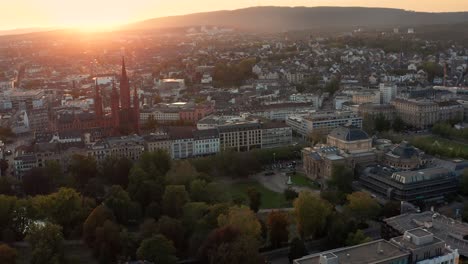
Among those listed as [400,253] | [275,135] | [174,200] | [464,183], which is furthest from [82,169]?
[464,183]

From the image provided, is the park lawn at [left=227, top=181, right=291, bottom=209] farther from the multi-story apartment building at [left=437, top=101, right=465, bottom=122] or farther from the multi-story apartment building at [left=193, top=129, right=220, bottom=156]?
the multi-story apartment building at [left=437, top=101, right=465, bottom=122]

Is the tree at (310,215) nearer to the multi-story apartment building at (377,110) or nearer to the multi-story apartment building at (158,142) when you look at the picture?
the multi-story apartment building at (158,142)

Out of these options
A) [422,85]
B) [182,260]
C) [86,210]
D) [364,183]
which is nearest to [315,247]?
[182,260]

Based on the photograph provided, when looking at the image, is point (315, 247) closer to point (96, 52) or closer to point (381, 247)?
point (381, 247)

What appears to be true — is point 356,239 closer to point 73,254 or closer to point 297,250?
point 297,250

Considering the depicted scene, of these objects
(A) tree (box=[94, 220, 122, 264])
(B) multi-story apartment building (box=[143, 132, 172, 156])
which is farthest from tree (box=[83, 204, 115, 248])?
(B) multi-story apartment building (box=[143, 132, 172, 156])

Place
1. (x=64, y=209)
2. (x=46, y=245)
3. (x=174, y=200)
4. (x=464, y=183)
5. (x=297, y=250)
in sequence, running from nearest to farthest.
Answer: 1. (x=46, y=245)
2. (x=297, y=250)
3. (x=64, y=209)
4. (x=174, y=200)
5. (x=464, y=183)

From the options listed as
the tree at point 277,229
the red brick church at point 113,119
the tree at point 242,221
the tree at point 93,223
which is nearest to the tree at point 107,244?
the tree at point 93,223
